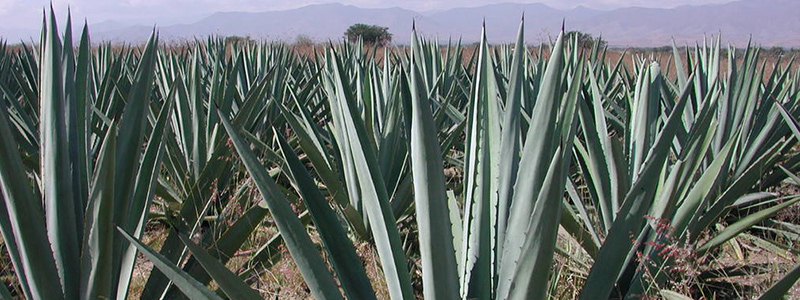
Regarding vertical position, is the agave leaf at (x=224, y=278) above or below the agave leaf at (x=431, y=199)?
below

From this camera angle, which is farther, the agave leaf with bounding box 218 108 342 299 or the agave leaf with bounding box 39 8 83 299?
the agave leaf with bounding box 39 8 83 299

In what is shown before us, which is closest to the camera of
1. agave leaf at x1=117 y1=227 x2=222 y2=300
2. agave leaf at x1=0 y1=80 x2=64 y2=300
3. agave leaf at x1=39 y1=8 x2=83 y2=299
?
agave leaf at x1=117 y1=227 x2=222 y2=300

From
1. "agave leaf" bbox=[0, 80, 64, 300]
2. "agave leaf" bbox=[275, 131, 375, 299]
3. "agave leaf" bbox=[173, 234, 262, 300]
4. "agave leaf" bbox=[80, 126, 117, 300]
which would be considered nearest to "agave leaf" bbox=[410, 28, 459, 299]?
"agave leaf" bbox=[275, 131, 375, 299]

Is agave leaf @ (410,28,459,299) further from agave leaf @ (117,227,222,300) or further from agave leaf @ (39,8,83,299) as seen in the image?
agave leaf @ (39,8,83,299)

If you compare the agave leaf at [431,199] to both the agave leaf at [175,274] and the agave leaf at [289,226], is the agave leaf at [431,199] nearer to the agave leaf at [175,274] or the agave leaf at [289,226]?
the agave leaf at [289,226]

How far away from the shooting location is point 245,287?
87 cm

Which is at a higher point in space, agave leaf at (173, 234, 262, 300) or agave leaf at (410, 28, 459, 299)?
agave leaf at (410, 28, 459, 299)

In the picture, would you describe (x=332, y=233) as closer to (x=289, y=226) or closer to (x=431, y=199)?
(x=289, y=226)

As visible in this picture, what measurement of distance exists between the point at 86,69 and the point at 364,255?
963 millimetres

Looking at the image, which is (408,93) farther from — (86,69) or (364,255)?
(364,255)

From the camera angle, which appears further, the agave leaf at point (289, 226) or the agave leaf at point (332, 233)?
the agave leaf at point (332, 233)

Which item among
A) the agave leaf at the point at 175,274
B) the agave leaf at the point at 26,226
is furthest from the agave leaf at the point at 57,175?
the agave leaf at the point at 175,274

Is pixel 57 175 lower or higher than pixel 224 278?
higher

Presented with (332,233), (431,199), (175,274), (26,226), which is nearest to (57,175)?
(26,226)
